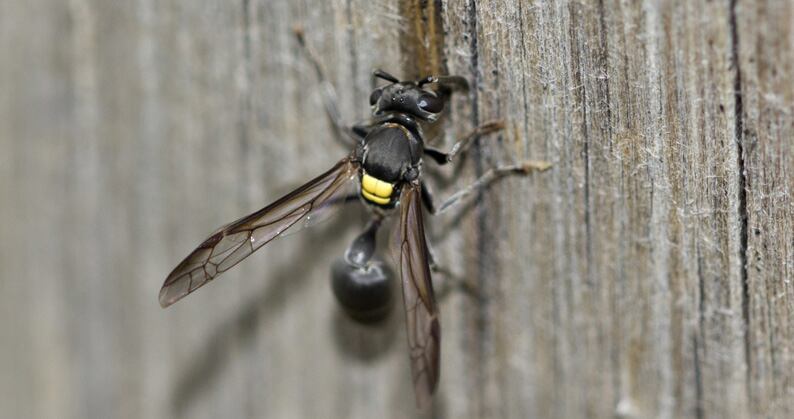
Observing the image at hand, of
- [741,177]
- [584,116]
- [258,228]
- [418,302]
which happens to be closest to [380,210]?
[258,228]

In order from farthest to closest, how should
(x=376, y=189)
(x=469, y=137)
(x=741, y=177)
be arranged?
(x=376, y=189), (x=469, y=137), (x=741, y=177)

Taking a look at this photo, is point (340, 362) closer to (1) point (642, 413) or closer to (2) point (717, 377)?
(1) point (642, 413)

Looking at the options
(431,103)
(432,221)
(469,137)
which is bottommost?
(432,221)

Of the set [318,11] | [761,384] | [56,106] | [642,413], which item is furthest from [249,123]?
[761,384]

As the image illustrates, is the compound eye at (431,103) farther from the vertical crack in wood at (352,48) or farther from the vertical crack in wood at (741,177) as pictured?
the vertical crack in wood at (741,177)

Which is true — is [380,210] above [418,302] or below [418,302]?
above

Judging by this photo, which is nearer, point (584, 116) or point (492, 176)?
point (584, 116)

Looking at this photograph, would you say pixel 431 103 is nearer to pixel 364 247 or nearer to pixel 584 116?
pixel 584 116

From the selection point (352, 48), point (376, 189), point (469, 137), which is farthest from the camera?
point (376, 189)
